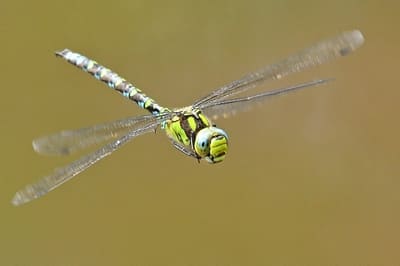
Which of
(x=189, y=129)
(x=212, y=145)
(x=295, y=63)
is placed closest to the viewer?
(x=212, y=145)

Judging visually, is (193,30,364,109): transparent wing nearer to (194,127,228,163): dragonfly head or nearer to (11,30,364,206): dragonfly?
(11,30,364,206): dragonfly

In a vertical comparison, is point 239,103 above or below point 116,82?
below

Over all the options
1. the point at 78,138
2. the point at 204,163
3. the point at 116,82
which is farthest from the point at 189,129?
the point at 204,163

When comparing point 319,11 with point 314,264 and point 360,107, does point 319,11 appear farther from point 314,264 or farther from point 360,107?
point 314,264

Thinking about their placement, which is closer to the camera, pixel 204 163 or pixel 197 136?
pixel 197 136

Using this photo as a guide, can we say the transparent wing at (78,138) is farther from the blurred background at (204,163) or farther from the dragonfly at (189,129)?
the blurred background at (204,163)

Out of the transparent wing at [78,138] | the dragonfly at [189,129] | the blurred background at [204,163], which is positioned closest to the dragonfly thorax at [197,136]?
the dragonfly at [189,129]

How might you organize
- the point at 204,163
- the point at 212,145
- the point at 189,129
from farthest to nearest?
the point at 204,163 < the point at 189,129 < the point at 212,145

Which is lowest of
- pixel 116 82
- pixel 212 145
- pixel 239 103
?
pixel 212 145

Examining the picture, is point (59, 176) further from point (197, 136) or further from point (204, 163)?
point (204, 163)
